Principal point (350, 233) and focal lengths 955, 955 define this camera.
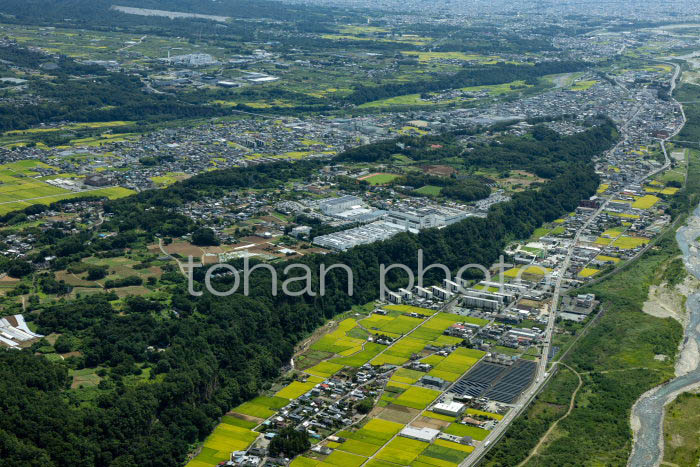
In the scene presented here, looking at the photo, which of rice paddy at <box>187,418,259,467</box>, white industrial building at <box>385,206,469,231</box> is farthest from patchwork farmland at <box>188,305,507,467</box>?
white industrial building at <box>385,206,469,231</box>

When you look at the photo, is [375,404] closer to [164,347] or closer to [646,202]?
[164,347]

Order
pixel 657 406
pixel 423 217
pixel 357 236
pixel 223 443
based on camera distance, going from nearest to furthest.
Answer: pixel 223 443 < pixel 657 406 < pixel 357 236 < pixel 423 217

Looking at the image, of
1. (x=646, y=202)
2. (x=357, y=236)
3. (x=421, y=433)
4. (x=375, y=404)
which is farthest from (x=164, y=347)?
(x=646, y=202)

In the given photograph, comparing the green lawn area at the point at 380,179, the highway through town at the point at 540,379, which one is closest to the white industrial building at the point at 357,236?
the highway through town at the point at 540,379

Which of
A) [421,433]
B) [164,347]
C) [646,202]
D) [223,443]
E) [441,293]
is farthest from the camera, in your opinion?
[646,202]

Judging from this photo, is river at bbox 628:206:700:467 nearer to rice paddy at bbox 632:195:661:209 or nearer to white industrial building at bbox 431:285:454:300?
white industrial building at bbox 431:285:454:300

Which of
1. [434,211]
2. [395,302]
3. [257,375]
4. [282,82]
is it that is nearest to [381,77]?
[282,82]
